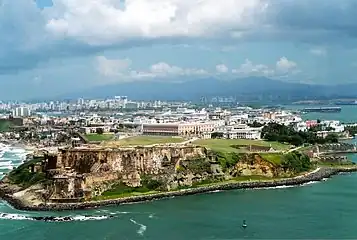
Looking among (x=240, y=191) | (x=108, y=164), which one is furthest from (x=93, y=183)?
(x=240, y=191)

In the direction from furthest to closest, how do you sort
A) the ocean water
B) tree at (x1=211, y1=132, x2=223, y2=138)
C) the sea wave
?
tree at (x1=211, y1=132, x2=223, y2=138), the sea wave, the ocean water

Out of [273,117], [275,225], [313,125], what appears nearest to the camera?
[275,225]

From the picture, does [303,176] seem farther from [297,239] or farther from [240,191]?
[297,239]

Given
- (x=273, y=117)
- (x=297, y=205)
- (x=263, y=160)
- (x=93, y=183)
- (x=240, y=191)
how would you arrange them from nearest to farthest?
1. (x=297, y=205)
2. (x=93, y=183)
3. (x=240, y=191)
4. (x=263, y=160)
5. (x=273, y=117)

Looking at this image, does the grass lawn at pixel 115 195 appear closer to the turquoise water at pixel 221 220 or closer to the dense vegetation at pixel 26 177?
the turquoise water at pixel 221 220

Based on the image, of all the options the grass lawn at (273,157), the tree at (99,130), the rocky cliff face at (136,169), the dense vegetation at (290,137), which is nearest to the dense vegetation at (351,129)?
the dense vegetation at (290,137)

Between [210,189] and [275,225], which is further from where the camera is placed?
[210,189]

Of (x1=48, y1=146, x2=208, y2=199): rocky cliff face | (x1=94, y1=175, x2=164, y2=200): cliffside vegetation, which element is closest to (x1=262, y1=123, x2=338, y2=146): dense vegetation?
(x1=48, y1=146, x2=208, y2=199): rocky cliff face

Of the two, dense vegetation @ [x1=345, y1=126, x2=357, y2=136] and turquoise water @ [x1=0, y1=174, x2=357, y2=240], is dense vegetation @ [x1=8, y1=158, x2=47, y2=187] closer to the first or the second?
turquoise water @ [x1=0, y1=174, x2=357, y2=240]

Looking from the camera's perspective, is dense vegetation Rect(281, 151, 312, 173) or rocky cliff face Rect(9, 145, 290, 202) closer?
rocky cliff face Rect(9, 145, 290, 202)
